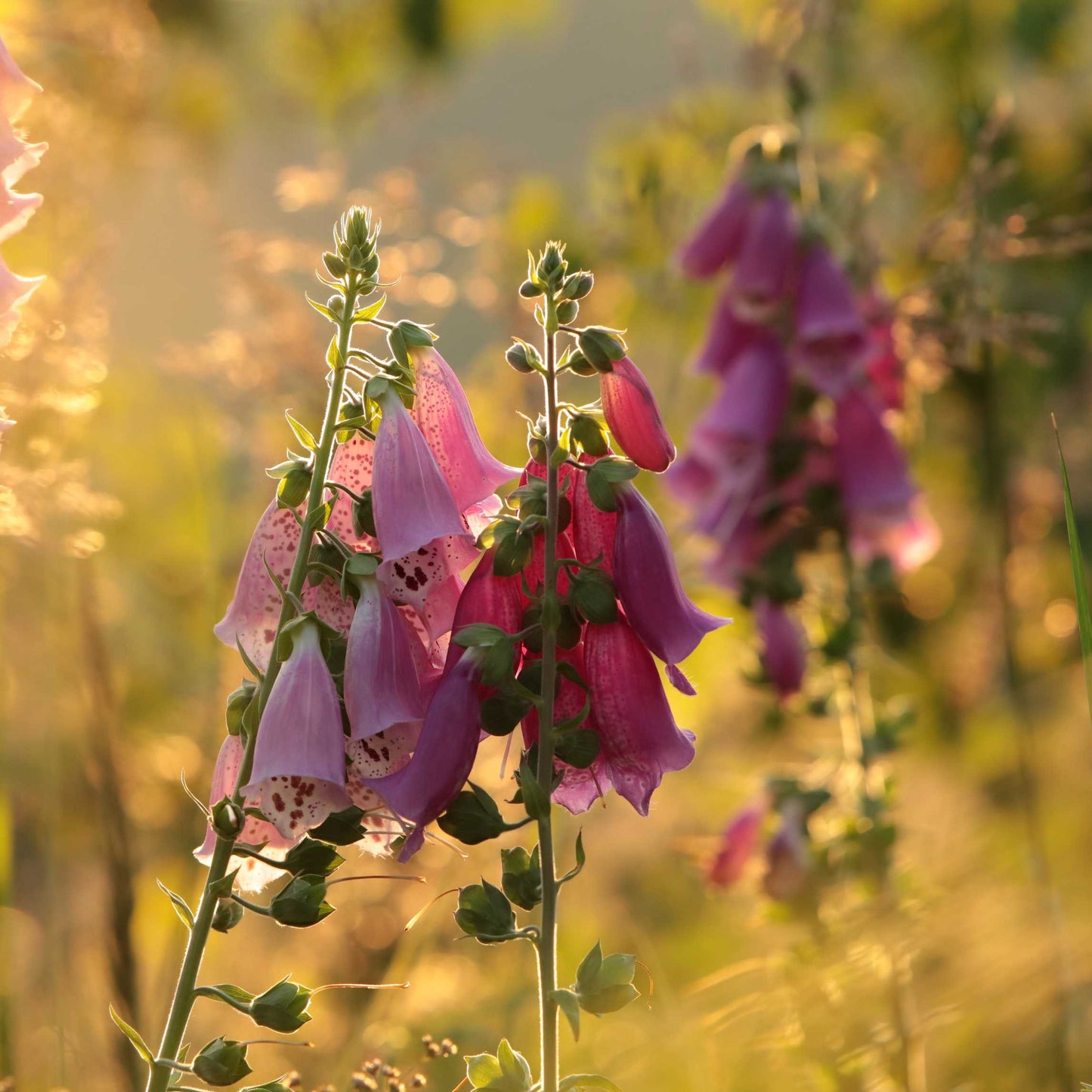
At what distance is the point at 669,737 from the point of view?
1.86 feet

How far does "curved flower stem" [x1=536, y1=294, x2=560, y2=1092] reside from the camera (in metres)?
0.47

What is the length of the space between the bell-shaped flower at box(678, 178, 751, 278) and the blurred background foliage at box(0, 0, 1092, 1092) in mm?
121

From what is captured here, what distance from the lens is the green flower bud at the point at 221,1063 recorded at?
0.48 m

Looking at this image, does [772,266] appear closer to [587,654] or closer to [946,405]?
[587,654]

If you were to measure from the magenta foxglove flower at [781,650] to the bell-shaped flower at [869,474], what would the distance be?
0.15m

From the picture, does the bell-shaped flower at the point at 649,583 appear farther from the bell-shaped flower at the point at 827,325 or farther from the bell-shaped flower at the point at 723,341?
the bell-shaped flower at the point at 723,341

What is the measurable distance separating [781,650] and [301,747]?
3.08ft

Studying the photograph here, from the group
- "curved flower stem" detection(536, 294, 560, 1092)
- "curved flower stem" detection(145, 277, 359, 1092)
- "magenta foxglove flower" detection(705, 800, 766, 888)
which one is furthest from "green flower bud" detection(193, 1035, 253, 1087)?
"magenta foxglove flower" detection(705, 800, 766, 888)

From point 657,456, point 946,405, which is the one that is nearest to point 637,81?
point 946,405

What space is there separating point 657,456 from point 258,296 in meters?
0.94

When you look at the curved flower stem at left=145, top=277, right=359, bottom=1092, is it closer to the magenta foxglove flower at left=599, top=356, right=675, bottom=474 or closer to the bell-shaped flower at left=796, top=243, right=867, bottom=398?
the magenta foxglove flower at left=599, top=356, right=675, bottom=474

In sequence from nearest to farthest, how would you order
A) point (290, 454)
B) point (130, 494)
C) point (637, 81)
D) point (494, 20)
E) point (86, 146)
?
point (290, 454), point (86, 146), point (130, 494), point (494, 20), point (637, 81)

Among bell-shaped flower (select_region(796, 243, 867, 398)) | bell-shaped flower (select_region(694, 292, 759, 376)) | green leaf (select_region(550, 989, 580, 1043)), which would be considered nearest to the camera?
green leaf (select_region(550, 989, 580, 1043))

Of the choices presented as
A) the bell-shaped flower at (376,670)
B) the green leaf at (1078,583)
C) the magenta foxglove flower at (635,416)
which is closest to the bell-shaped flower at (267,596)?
the bell-shaped flower at (376,670)
